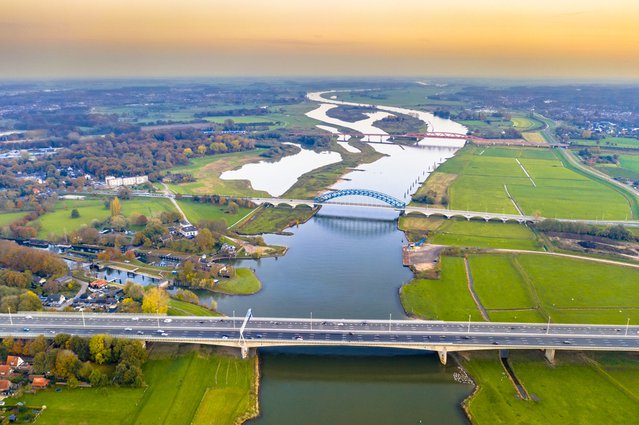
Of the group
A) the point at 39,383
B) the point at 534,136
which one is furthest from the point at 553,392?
the point at 534,136

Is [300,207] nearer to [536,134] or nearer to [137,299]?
[137,299]

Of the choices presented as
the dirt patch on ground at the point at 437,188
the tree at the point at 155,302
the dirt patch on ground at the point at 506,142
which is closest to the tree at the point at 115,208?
the tree at the point at 155,302

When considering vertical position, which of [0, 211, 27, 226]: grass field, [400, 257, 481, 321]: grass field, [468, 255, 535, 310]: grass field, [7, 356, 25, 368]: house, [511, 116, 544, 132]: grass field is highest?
[511, 116, 544, 132]: grass field

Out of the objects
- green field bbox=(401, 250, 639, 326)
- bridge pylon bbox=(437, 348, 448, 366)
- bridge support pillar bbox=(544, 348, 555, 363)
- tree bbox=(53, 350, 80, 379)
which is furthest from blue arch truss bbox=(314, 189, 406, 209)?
tree bbox=(53, 350, 80, 379)

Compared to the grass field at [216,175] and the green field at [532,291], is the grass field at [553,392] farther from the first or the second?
the grass field at [216,175]

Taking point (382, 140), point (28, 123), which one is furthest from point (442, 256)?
point (28, 123)

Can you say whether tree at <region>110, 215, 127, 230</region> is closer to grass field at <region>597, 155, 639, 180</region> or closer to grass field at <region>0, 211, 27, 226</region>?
grass field at <region>0, 211, 27, 226</region>
